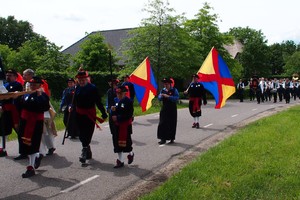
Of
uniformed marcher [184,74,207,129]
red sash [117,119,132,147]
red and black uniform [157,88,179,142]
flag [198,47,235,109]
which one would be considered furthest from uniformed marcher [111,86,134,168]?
uniformed marcher [184,74,207,129]

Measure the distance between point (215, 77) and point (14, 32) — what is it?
59103mm

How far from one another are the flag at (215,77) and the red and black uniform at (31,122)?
677 centimetres

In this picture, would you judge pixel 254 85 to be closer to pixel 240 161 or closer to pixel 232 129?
pixel 232 129

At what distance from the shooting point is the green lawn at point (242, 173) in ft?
18.8

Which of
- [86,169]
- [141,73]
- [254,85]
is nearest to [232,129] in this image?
[141,73]

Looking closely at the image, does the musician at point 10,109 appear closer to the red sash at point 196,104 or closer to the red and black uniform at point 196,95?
the red and black uniform at point 196,95

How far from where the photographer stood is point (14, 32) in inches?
2589

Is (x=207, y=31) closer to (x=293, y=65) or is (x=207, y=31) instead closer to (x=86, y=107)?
(x=86, y=107)

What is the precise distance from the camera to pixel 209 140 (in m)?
11.2

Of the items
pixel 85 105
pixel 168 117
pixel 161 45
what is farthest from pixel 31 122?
pixel 161 45

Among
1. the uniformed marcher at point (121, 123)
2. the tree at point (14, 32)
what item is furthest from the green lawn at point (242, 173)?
the tree at point (14, 32)

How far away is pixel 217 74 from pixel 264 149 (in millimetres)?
4631

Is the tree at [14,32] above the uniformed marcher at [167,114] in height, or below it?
above

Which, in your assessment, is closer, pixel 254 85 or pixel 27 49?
pixel 254 85
